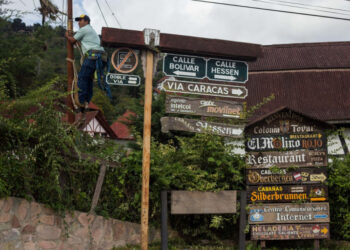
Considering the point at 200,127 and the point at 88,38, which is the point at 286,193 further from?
the point at 88,38

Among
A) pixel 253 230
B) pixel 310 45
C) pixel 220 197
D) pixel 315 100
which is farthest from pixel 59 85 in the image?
pixel 310 45

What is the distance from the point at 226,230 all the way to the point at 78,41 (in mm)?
4768

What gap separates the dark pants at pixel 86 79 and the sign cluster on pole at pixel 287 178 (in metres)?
3.34

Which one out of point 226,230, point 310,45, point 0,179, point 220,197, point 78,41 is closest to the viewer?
point 0,179

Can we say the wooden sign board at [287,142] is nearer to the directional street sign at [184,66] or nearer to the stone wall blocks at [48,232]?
the directional street sign at [184,66]

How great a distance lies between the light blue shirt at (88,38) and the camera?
8.44 m

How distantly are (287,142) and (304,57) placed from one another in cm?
1501

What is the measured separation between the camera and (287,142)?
7.80m

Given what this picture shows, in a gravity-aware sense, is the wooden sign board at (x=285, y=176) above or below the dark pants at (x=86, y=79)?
below

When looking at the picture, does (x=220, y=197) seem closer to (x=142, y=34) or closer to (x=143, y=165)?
(x=143, y=165)

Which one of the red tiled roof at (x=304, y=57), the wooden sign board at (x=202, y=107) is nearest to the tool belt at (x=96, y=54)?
the wooden sign board at (x=202, y=107)

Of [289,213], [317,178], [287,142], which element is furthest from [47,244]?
[317,178]

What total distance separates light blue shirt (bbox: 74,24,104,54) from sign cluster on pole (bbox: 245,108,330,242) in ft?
11.4

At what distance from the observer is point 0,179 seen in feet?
20.1
